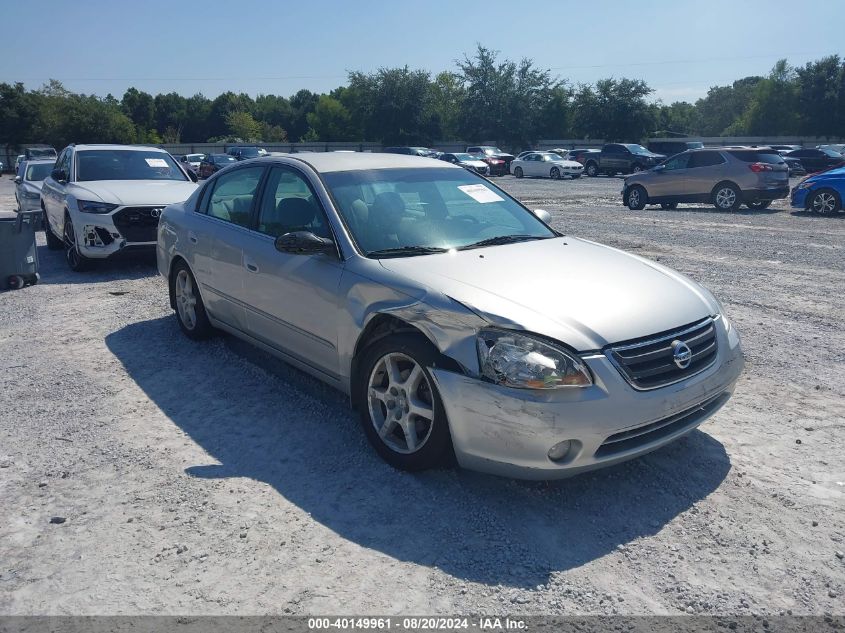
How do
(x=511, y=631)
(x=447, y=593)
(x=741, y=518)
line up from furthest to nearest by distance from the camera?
(x=741, y=518) → (x=447, y=593) → (x=511, y=631)

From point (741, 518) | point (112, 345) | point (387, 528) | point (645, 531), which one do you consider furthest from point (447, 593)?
point (112, 345)

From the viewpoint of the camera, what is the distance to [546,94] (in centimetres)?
6675

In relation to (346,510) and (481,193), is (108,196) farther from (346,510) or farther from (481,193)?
(346,510)

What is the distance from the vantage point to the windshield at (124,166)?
1047 centimetres

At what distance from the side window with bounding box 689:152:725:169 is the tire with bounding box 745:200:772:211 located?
4.64 feet

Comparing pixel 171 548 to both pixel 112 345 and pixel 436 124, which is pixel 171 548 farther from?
pixel 436 124

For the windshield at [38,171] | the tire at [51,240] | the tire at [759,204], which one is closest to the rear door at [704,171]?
the tire at [759,204]

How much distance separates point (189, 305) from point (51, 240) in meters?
7.07

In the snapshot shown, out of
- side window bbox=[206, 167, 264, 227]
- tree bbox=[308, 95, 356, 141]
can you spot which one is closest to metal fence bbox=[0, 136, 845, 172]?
tree bbox=[308, 95, 356, 141]

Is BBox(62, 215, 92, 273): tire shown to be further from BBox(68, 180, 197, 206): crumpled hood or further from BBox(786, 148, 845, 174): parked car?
BBox(786, 148, 845, 174): parked car

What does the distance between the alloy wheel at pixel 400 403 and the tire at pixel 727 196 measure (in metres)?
16.8

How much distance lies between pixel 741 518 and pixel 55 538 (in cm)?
320

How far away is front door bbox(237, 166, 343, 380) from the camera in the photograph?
4.37m

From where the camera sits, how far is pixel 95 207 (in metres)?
9.23
